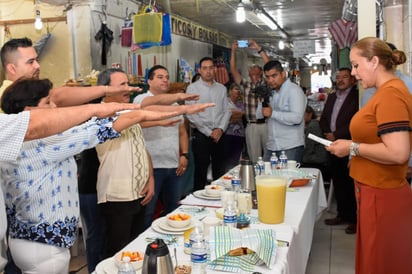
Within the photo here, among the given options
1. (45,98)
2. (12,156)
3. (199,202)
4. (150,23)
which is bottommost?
(199,202)

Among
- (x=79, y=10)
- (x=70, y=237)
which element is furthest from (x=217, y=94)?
(x=70, y=237)

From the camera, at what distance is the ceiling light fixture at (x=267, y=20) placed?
24.4 feet

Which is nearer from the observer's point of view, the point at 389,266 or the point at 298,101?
the point at 389,266

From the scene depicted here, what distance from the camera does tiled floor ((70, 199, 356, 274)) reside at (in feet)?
10.9

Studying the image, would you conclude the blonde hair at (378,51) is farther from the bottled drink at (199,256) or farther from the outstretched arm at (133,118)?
the bottled drink at (199,256)

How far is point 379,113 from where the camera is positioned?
2.04 m

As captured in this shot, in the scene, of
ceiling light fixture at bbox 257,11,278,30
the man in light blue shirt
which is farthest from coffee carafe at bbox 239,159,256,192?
ceiling light fixture at bbox 257,11,278,30

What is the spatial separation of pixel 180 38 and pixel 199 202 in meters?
5.12

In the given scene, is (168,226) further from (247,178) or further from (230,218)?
(247,178)

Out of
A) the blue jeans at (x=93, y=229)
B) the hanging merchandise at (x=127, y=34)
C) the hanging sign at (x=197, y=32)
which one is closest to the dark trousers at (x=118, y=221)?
the blue jeans at (x=93, y=229)

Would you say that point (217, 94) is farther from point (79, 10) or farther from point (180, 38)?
point (180, 38)

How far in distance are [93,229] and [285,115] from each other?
2.06 m

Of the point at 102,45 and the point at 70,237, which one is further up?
the point at 102,45

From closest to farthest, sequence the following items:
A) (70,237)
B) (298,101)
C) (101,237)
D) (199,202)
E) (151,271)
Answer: (151,271), (70,237), (199,202), (101,237), (298,101)
